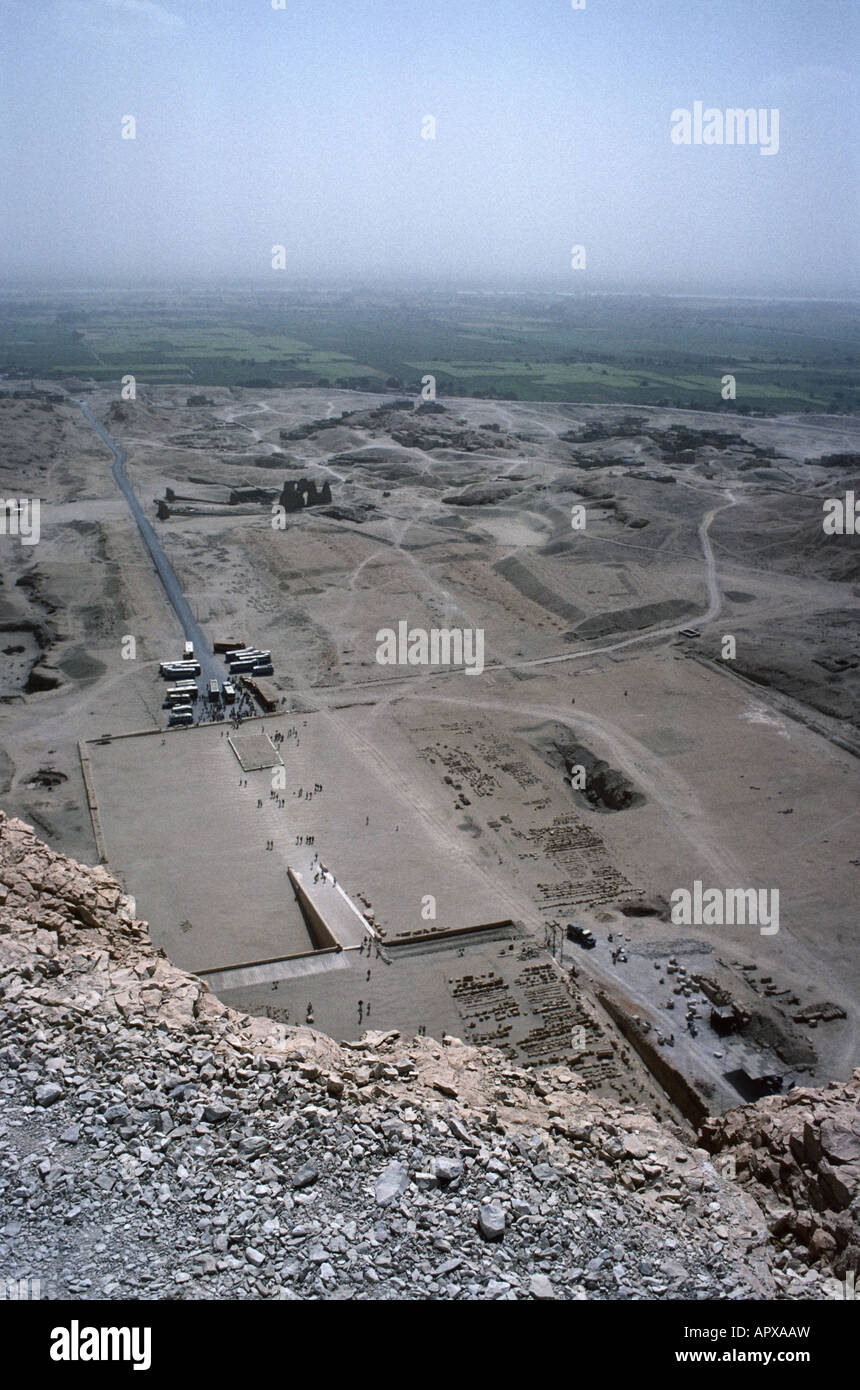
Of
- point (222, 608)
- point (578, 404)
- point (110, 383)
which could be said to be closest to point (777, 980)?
point (222, 608)

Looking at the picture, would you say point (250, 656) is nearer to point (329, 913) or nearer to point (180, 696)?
point (180, 696)

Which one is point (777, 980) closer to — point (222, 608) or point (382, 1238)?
point (382, 1238)

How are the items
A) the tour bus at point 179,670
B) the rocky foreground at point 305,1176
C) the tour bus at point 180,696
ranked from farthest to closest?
the tour bus at point 179,670, the tour bus at point 180,696, the rocky foreground at point 305,1176

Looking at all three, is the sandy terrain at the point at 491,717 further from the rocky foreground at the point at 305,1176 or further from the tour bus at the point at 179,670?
the rocky foreground at the point at 305,1176

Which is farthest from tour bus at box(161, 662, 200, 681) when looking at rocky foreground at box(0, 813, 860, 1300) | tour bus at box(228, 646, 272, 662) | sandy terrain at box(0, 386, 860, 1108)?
rocky foreground at box(0, 813, 860, 1300)

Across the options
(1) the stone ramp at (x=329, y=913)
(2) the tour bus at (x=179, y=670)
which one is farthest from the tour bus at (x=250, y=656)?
(1) the stone ramp at (x=329, y=913)

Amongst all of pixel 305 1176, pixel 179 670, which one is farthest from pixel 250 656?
pixel 305 1176
